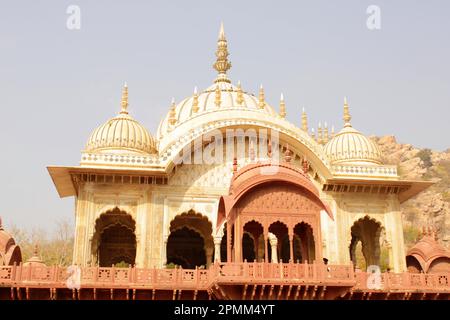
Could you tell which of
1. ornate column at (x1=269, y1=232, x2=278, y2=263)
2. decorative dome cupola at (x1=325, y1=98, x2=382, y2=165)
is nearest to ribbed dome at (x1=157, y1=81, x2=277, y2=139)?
decorative dome cupola at (x1=325, y1=98, x2=382, y2=165)

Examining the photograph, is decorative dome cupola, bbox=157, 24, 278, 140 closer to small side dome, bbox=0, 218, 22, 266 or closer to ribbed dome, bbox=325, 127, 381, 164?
ribbed dome, bbox=325, 127, 381, 164

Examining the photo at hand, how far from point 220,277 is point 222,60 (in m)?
16.8

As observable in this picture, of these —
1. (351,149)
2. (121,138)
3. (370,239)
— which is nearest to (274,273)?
(121,138)

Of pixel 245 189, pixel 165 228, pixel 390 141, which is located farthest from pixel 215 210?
pixel 390 141

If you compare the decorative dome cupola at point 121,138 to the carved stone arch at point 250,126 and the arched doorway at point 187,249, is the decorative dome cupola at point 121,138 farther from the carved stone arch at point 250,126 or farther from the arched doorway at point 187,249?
the arched doorway at point 187,249

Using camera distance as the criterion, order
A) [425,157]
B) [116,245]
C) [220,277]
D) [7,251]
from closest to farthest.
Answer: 1. [220,277]
2. [7,251]
3. [116,245]
4. [425,157]

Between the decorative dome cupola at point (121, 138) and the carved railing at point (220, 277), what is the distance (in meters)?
4.63

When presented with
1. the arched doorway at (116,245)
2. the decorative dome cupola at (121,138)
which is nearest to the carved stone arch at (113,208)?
the decorative dome cupola at (121,138)

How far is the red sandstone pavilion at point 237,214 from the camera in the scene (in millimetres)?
14906

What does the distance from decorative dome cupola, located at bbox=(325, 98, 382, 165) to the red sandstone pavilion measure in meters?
0.04

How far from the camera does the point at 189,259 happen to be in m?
24.6

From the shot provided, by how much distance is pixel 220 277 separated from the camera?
45.9 feet

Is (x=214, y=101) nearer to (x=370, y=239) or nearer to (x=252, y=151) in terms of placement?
(x=252, y=151)
